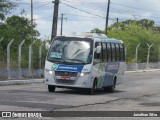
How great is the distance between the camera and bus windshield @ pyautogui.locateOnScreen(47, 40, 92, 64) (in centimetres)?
2297

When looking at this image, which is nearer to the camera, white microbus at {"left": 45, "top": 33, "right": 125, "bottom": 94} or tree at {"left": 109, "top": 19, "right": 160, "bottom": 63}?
white microbus at {"left": 45, "top": 33, "right": 125, "bottom": 94}

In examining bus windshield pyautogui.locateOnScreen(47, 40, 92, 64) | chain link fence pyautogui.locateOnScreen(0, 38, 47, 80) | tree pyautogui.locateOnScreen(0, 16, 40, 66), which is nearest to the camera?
bus windshield pyautogui.locateOnScreen(47, 40, 92, 64)

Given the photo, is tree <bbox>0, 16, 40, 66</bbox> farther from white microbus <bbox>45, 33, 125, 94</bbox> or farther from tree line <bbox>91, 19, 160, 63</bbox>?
tree line <bbox>91, 19, 160, 63</bbox>

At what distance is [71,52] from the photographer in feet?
75.7

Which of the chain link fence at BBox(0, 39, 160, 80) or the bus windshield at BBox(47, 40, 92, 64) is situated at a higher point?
the bus windshield at BBox(47, 40, 92, 64)

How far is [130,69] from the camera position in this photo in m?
60.5

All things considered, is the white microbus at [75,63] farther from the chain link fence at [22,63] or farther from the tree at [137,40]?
the tree at [137,40]

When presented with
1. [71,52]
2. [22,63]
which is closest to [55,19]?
[22,63]

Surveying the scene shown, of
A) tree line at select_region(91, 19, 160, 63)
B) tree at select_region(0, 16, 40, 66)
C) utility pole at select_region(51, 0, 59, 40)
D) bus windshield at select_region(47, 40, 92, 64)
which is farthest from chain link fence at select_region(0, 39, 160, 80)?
tree line at select_region(91, 19, 160, 63)

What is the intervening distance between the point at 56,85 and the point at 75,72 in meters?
1.07

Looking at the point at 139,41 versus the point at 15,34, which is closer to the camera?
the point at 15,34

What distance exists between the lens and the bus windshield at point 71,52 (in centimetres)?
2297

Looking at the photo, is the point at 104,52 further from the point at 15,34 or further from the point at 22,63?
the point at 15,34

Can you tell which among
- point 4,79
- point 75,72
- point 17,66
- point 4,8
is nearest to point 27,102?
point 75,72
